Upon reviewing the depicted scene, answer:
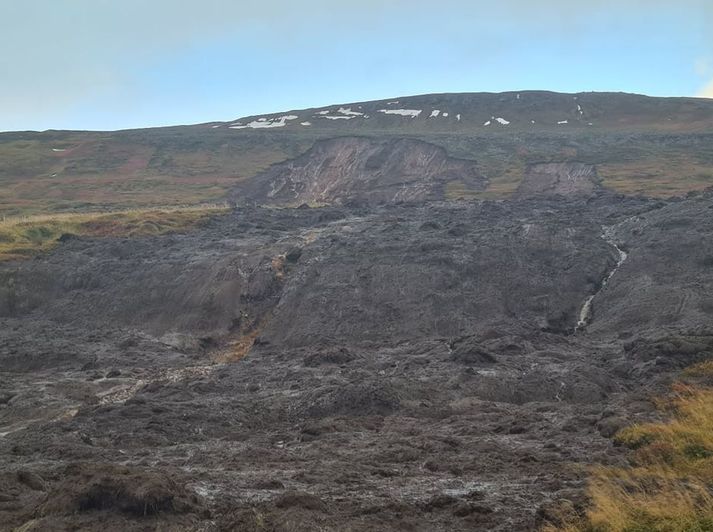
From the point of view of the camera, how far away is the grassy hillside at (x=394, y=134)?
234 ft

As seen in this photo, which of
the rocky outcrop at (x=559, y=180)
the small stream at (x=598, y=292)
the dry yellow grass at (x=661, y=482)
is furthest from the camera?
the rocky outcrop at (x=559, y=180)

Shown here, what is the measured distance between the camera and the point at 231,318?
34406 millimetres

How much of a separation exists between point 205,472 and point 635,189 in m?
52.6

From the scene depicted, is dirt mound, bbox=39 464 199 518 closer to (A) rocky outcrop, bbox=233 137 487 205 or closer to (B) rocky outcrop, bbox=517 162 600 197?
(B) rocky outcrop, bbox=517 162 600 197

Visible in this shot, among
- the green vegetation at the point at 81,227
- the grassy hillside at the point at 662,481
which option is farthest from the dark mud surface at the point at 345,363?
the green vegetation at the point at 81,227

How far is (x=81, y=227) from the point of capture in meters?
49.2

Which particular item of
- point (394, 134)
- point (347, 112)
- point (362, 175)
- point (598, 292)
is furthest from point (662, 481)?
point (347, 112)

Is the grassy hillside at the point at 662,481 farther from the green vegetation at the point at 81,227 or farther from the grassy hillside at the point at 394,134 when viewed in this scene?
the grassy hillside at the point at 394,134

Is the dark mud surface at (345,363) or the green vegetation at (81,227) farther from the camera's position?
the green vegetation at (81,227)

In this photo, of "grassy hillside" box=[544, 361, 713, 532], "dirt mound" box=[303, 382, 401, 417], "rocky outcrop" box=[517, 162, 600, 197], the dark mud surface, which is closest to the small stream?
the dark mud surface

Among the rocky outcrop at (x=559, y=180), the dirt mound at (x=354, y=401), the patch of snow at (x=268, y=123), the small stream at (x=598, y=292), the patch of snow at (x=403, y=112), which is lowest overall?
the dirt mound at (x=354, y=401)

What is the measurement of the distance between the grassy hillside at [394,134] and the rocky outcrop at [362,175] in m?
2.74

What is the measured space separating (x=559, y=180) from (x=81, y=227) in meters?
45.1

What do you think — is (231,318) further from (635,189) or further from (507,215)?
(635,189)
